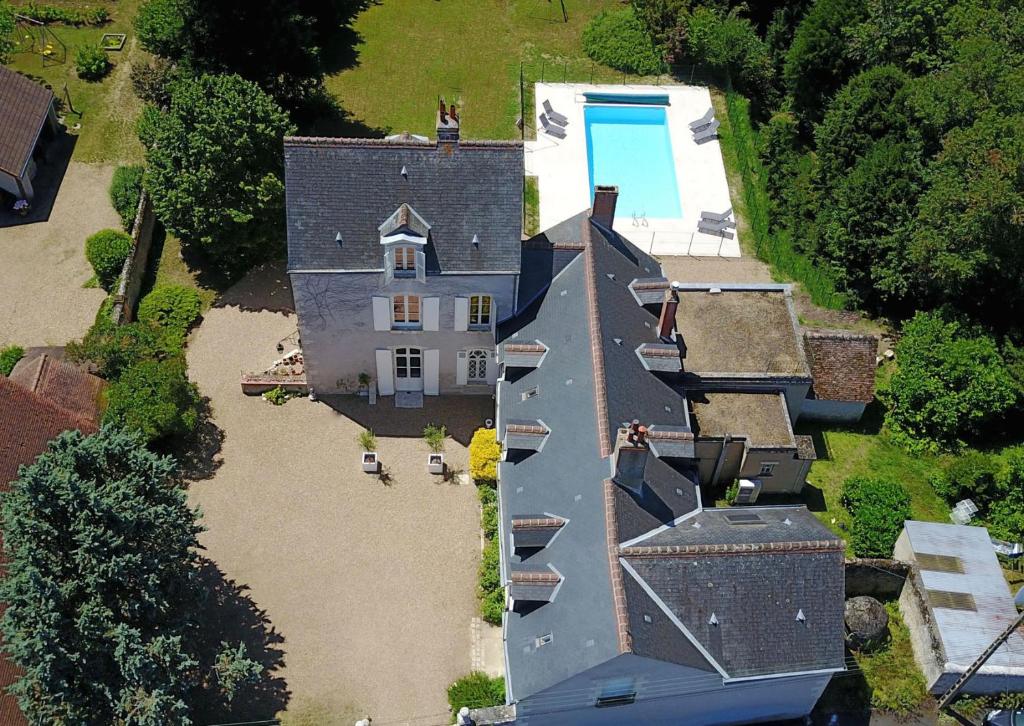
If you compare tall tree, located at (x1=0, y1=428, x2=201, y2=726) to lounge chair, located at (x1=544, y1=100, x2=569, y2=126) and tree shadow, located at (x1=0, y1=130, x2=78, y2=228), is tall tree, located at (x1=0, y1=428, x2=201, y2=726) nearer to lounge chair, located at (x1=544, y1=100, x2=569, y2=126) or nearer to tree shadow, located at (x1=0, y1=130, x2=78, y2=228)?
tree shadow, located at (x1=0, y1=130, x2=78, y2=228)

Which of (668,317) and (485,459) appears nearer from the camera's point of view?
(668,317)

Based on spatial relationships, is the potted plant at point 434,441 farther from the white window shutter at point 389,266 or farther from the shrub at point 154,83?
the shrub at point 154,83

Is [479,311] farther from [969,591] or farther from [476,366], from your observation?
[969,591]

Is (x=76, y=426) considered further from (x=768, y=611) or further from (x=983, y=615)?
(x=983, y=615)

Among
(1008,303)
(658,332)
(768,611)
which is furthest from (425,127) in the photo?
(768,611)

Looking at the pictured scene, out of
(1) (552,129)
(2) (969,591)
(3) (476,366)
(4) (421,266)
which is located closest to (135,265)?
(4) (421,266)
